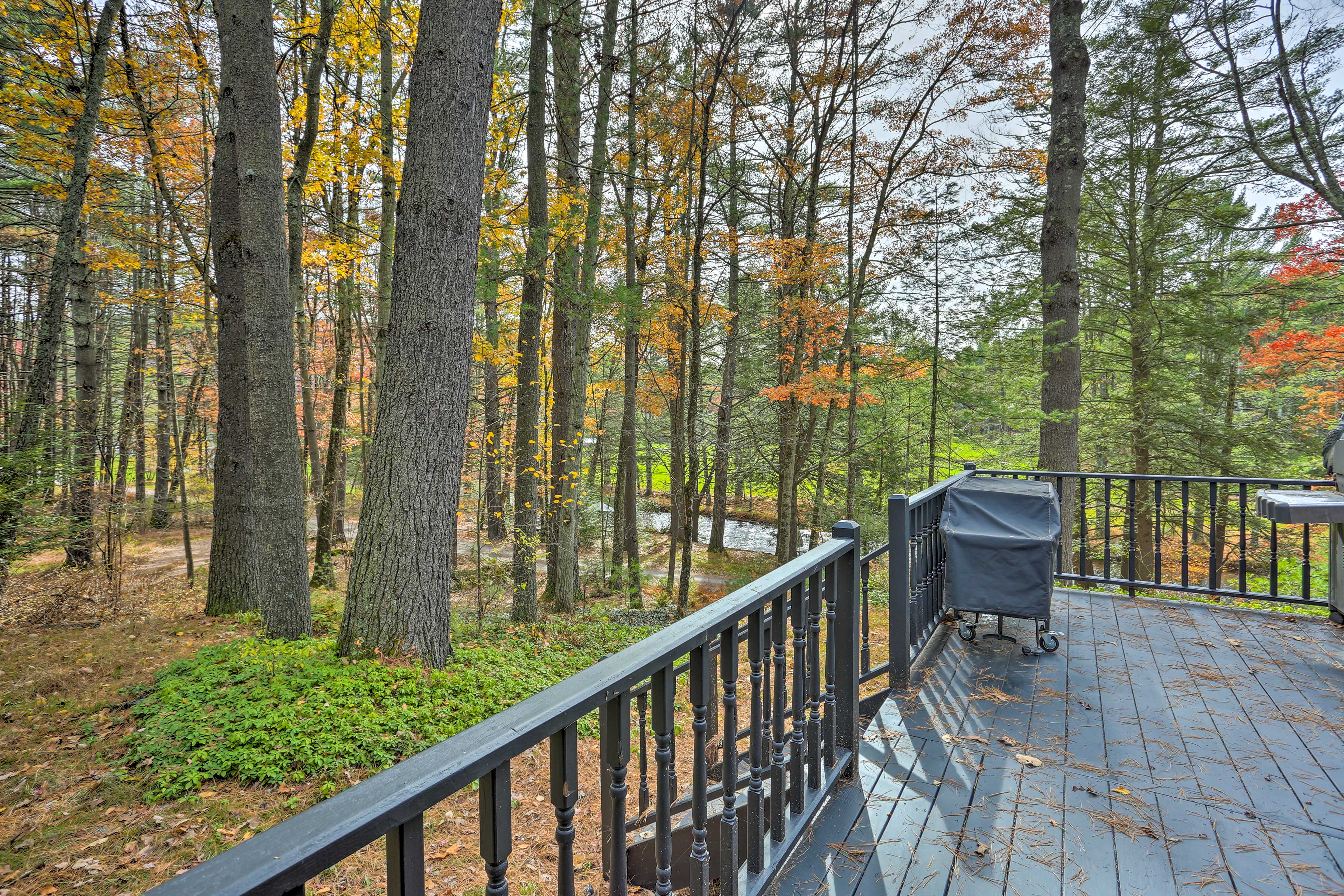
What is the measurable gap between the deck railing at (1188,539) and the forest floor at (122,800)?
3.89 m

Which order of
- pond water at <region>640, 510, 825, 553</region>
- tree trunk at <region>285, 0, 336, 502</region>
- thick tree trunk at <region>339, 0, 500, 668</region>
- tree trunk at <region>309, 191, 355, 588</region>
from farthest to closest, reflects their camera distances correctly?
1. pond water at <region>640, 510, 825, 553</region>
2. tree trunk at <region>309, 191, 355, 588</region>
3. tree trunk at <region>285, 0, 336, 502</region>
4. thick tree trunk at <region>339, 0, 500, 668</region>

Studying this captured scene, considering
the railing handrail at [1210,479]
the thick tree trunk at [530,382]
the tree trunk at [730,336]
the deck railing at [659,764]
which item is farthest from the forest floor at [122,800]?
the tree trunk at [730,336]

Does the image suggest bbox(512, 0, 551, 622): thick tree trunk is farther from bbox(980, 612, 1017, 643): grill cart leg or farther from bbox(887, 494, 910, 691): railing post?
bbox(980, 612, 1017, 643): grill cart leg

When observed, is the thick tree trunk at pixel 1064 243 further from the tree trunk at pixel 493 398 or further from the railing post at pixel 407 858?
the railing post at pixel 407 858

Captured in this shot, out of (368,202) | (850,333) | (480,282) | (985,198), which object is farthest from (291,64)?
(985,198)

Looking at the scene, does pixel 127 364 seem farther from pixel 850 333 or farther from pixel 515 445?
pixel 850 333

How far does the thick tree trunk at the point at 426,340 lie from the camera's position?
369cm

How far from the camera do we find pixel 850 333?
8.84 meters

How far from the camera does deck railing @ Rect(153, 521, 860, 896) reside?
66 centimetres

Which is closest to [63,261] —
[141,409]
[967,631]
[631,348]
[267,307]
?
[267,307]

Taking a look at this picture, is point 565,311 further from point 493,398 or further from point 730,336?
point 730,336

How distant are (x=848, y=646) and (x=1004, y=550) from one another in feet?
5.16

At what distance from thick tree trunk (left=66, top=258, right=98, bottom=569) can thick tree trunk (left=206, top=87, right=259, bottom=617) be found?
0.95 metres

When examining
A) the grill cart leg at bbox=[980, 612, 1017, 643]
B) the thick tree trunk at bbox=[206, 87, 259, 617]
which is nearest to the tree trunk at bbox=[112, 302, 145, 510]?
the thick tree trunk at bbox=[206, 87, 259, 617]
